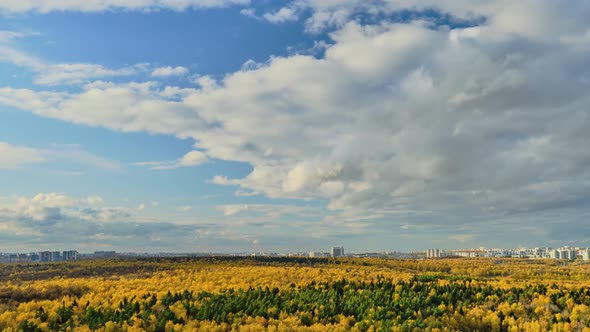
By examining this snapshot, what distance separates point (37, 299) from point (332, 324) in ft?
79.3

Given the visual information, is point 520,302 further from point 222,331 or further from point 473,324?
point 222,331

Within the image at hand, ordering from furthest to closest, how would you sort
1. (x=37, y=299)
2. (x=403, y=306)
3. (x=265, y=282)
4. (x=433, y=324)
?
(x=265, y=282)
(x=37, y=299)
(x=403, y=306)
(x=433, y=324)

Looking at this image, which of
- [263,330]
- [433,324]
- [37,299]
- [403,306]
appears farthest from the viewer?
[37,299]

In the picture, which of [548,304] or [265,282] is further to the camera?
[265,282]

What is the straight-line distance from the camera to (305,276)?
48562 millimetres

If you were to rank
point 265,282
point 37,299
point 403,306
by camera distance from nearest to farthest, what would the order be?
point 403,306 → point 37,299 → point 265,282

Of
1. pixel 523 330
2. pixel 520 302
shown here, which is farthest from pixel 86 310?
pixel 520 302

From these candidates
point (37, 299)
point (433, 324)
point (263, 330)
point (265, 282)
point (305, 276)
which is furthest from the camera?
point (305, 276)

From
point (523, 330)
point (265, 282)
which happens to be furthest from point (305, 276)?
point (523, 330)

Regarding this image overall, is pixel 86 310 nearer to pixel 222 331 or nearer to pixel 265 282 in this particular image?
pixel 222 331

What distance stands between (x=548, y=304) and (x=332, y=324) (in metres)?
16.1

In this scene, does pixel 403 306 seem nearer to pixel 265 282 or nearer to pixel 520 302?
pixel 520 302

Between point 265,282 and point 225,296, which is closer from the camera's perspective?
point 225,296

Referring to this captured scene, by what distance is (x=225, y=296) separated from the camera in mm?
30906
